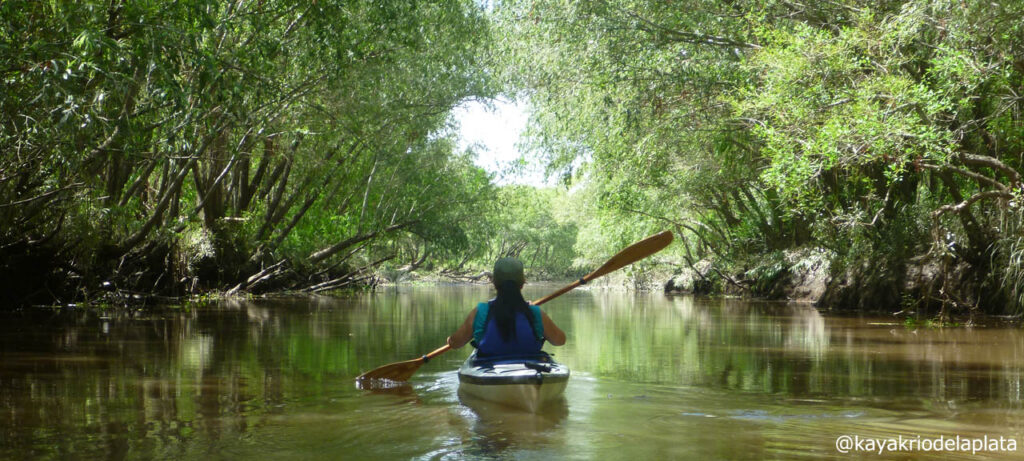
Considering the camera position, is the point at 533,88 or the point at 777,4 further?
the point at 533,88

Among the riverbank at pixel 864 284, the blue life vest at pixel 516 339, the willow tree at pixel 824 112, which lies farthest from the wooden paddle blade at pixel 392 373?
the riverbank at pixel 864 284

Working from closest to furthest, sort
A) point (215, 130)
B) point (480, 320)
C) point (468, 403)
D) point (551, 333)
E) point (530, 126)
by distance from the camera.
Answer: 1. point (468, 403)
2. point (480, 320)
3. point (551, 333)
4. point (215, 130)
5. point (530, 126)

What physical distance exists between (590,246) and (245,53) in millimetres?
28997

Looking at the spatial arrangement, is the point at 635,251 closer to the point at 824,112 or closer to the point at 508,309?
the point at 508,309

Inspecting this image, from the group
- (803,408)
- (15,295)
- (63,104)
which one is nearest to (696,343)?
(803,408)

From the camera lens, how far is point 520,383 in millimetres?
6109

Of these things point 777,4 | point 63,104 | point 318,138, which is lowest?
point 63,104

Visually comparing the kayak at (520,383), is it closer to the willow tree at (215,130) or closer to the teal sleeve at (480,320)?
the teal sleeve at (480,320)

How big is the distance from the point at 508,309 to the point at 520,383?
81cm

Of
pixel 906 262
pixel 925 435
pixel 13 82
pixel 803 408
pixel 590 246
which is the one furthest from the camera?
pixel 590 246

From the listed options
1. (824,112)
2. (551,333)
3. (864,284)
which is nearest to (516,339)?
(551,333)

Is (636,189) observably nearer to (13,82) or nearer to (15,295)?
(15,295)

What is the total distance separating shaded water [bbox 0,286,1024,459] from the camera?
4.95 metres

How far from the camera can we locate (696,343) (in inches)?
452
